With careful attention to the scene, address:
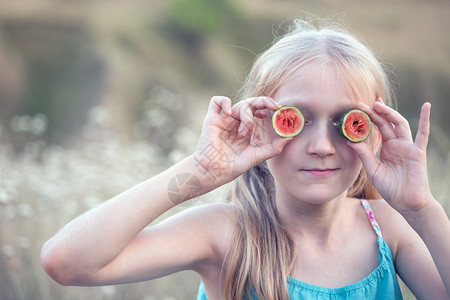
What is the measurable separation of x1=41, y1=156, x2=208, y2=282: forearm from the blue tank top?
730 millimetres

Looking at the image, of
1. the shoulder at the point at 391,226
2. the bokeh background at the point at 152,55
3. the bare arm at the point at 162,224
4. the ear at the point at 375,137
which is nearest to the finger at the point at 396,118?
the ear at the point at 375,137

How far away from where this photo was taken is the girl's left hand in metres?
2.38

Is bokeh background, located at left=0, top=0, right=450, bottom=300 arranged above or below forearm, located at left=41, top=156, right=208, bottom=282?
above

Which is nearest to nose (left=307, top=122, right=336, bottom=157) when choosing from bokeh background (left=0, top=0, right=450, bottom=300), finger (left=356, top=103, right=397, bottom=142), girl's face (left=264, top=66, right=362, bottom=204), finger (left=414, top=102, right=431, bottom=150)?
girl's face (left=264, top=66, right=362, bottom=204)

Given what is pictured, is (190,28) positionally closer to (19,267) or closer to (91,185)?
(91,185)

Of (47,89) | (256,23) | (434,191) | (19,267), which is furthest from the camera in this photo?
(256,23)

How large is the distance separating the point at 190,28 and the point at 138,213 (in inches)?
439

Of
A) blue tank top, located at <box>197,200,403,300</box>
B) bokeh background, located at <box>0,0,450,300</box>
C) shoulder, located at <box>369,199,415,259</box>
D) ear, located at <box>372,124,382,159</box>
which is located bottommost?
blue tank top, located at <box>197,200,403,300</box>

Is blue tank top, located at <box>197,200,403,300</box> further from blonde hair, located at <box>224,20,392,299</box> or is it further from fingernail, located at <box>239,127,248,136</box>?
fingernail, located at <box>239,127,248,136</box>

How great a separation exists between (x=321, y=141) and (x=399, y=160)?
0.41 m

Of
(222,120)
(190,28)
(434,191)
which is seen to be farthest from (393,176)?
(190,28)

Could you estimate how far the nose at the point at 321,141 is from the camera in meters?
2.37

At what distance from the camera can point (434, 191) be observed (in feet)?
14.2

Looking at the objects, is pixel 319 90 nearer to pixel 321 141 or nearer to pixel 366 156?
pixel 321 141
